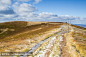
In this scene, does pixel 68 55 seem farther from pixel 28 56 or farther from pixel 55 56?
pixel 28 56

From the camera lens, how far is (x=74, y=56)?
757 inches

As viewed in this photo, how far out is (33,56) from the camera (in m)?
19.7

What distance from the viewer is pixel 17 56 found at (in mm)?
19672

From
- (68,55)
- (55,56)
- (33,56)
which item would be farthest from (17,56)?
(68,55)

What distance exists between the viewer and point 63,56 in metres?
19.3

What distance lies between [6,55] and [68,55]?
57.1ft

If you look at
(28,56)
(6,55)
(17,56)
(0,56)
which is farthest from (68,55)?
(0,56)

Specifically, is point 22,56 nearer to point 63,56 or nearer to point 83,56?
point 63,56

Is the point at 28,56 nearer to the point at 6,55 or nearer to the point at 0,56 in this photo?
the point at 6,55

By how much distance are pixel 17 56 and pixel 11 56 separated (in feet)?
5.27

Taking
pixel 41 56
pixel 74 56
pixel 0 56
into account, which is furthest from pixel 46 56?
pixel 0 56

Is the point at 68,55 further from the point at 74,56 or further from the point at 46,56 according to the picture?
the point at 46,56

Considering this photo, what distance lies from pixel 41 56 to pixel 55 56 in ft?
12.3

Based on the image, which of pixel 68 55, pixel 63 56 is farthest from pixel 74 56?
pixel 63 56
